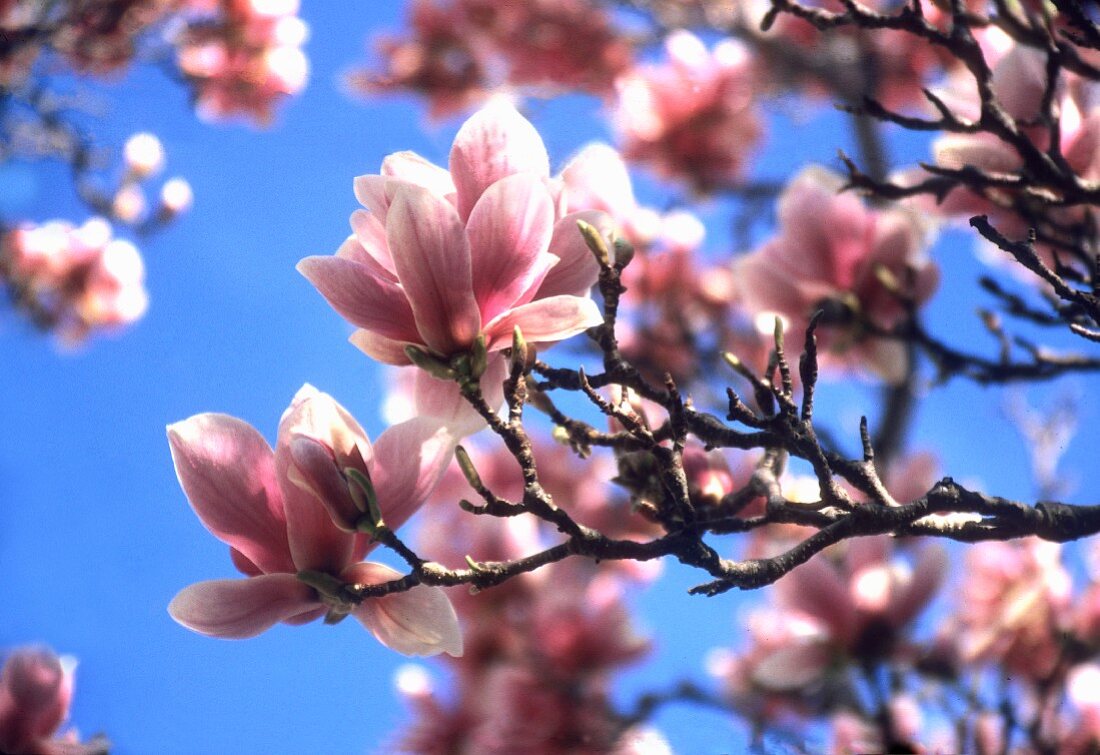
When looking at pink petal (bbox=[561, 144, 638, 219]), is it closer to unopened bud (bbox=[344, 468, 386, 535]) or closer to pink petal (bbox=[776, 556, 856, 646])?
pink petal (bbox=[776, 556, 856, 646])

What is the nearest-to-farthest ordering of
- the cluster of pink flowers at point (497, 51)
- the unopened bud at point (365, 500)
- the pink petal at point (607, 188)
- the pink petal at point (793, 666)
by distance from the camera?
the unopened bud at point (365, 500) → the pink petal at point (793, 666) → the pink petal at point (607, 188) → the cluster of pink flowers at point (497, 51)

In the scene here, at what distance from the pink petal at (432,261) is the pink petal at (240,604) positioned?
19 cm

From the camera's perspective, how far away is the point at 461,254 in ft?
2.04

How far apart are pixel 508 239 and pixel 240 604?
293mm

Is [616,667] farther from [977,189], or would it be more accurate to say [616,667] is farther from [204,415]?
[204,415]

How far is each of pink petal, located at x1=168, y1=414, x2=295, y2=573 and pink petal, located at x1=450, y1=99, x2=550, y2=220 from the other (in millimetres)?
222

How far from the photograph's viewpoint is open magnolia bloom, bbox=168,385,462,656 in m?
0.61

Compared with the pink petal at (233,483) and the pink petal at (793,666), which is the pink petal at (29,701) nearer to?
the pink petal at (233,483)

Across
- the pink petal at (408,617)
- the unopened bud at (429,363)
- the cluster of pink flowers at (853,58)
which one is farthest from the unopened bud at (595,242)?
the cluster of pink flowers at (853,58)

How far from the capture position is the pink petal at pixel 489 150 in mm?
656

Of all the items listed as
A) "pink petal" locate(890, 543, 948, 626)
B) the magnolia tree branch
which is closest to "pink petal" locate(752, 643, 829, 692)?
"pink petal" locate(890, 543, 948, 626)

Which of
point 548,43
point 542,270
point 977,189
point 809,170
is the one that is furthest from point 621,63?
point 542,270

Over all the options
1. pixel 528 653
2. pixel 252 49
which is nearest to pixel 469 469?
pixel 528 653

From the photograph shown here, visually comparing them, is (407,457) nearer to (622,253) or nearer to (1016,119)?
(622,253)
